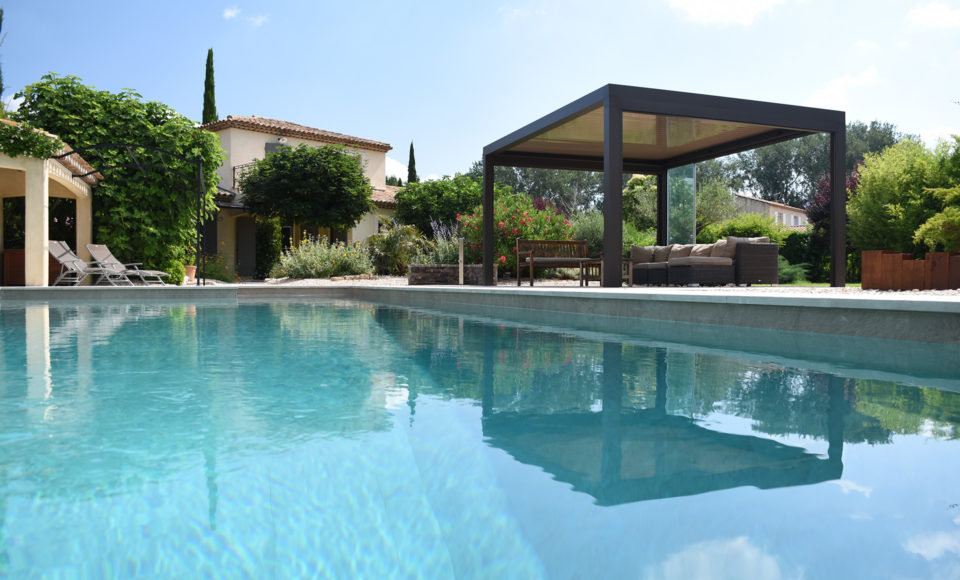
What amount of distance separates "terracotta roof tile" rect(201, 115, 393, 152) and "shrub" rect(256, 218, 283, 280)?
4207 mm

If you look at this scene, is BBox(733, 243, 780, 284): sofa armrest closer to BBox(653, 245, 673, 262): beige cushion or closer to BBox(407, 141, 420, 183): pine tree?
BBox(653, 245, 673, 262): beige cushion

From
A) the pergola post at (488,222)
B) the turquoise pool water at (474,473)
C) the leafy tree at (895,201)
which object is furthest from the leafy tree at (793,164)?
the turquoise pool water at (474,473)

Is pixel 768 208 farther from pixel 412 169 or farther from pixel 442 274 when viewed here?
pixel 442 274

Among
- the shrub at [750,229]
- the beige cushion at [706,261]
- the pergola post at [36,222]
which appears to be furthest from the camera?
the shrub at [750,229]

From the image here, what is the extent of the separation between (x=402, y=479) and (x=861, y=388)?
95.1 inches

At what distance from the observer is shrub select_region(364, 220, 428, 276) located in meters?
17.9

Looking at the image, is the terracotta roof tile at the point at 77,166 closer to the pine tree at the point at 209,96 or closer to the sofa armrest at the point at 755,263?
the sofa armrest at the point at 755,263

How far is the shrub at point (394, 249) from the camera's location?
1794 centimetres

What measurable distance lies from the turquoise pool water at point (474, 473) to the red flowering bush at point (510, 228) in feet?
34.7

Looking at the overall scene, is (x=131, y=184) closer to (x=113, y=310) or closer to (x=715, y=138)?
(x=113, y=310)

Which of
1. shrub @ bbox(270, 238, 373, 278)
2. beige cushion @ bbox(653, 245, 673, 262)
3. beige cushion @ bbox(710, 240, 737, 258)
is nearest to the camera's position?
beige cushion @ bbox(710, 240, 737, 258)

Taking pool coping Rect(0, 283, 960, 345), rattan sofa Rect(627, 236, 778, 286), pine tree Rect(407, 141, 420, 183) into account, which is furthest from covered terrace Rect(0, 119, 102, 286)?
pine tree Rect(407, 141, 420, 183)

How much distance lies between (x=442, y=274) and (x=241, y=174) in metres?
10.7

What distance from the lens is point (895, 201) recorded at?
52.8 feet
